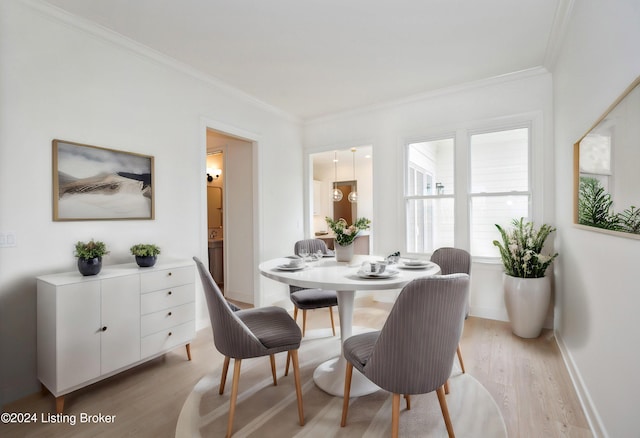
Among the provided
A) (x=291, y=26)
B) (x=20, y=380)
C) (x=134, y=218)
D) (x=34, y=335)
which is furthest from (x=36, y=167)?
(x=291, y=26)

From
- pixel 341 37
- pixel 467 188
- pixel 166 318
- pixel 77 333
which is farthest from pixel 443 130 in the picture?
pixel 77 333

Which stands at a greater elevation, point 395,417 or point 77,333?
point 77,333

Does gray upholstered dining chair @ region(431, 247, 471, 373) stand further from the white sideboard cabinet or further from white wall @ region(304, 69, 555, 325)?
the white sideboard cabinet

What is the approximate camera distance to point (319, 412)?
194 cm

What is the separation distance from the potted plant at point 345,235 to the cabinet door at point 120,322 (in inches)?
60.5

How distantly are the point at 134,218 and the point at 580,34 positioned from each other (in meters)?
3.68

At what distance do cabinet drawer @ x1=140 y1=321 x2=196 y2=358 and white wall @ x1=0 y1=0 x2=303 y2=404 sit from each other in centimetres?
65

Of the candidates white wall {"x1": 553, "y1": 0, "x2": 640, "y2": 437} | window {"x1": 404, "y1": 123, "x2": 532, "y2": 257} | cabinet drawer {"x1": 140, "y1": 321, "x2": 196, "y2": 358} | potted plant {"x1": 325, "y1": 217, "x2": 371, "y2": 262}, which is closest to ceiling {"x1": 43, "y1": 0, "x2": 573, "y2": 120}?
white wall {"x1": 553, "y1": 0, "x2": 640, "y2": 437}

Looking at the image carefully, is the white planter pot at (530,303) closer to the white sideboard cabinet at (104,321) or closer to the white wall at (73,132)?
the white sideboard cabinet at (104,321)

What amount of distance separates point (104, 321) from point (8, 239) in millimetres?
817

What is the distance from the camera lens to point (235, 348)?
5.74 feet

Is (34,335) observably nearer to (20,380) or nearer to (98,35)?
(20,380)

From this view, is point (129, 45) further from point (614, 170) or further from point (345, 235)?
point (614, 170)

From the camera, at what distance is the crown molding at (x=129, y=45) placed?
7.40ft
